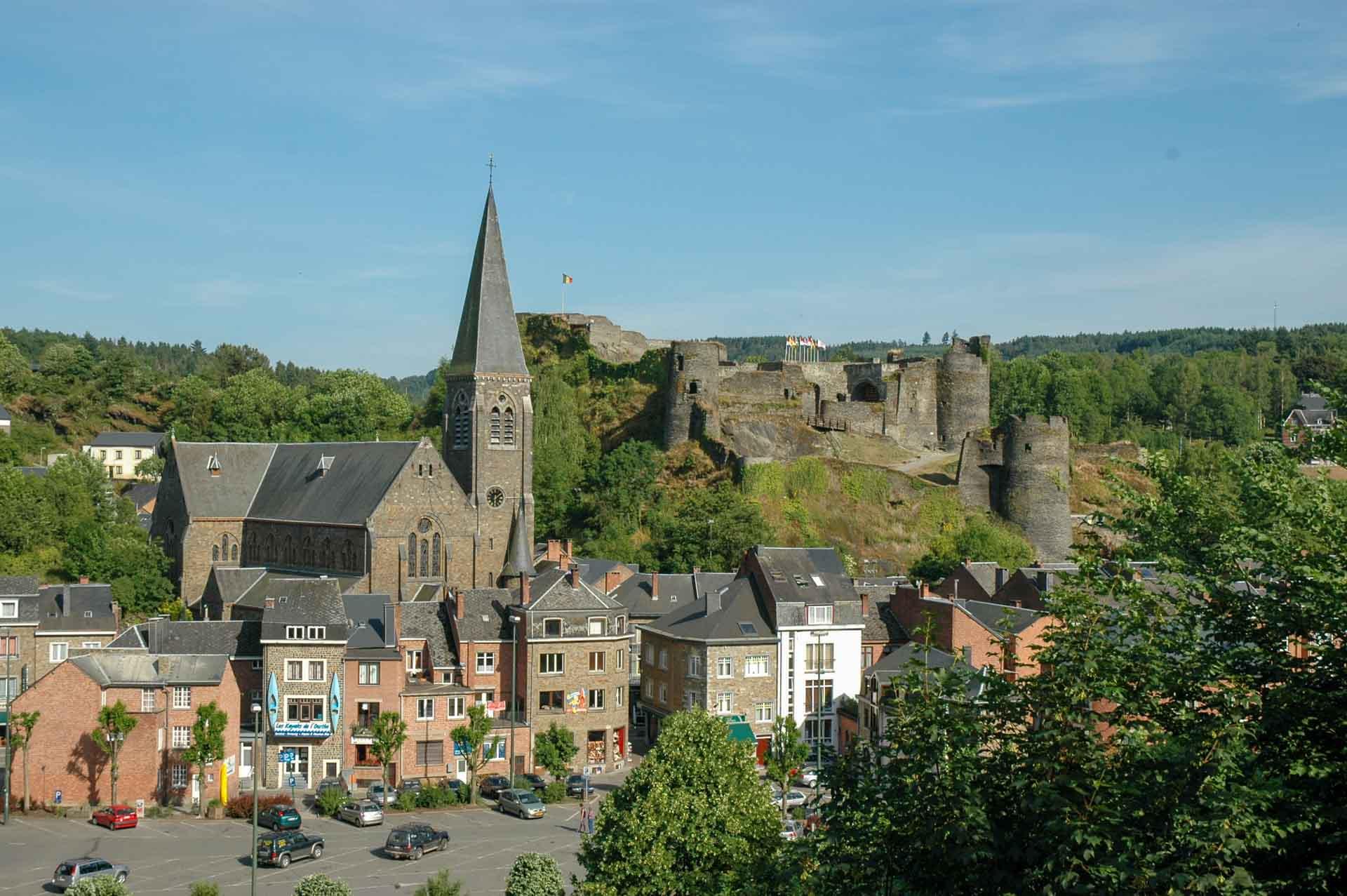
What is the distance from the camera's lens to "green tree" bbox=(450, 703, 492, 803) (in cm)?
4506

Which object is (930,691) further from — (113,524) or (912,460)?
(912,460)

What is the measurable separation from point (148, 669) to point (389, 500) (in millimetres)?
17669

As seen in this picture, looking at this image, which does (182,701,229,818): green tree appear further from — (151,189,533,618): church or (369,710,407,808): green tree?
(151,189,533,618): church

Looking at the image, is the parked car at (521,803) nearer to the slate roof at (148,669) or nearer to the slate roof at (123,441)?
the slate roof at (148,669)

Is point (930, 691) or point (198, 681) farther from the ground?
point (930, 691)

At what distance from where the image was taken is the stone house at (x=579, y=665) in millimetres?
49500

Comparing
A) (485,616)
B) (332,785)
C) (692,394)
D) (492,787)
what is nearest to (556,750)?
(492,787)

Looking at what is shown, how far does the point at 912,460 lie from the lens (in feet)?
283

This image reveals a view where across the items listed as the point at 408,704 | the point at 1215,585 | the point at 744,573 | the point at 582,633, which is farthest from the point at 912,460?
the point at 1215,585

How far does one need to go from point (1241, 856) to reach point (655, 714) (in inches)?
1531

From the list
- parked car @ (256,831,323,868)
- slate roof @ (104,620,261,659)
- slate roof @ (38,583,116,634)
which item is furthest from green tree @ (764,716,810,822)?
slate roof @ (38,583,116,634)

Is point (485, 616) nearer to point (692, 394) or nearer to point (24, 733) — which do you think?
point (24, 733)

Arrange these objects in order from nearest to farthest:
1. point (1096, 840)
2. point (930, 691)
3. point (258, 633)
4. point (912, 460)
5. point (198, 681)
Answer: point (1096, 840)
point (930, 691)
point (198, 681)
point (258, 633)
point (912, 460)

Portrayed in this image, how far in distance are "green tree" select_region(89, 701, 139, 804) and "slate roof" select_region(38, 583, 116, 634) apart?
483 inches
